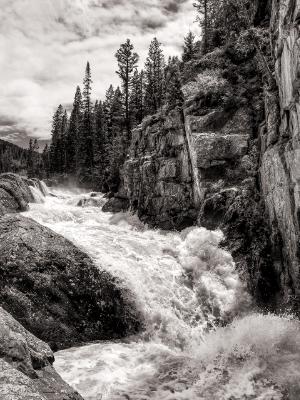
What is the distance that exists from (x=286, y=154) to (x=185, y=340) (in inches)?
315

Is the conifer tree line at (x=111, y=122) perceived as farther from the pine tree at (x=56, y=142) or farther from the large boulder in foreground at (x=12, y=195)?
the large boulder in foreground at (x=12, y=195)

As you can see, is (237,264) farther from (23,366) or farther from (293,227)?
(23,366)

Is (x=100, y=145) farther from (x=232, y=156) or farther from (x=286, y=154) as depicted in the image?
(x=286, y=154)

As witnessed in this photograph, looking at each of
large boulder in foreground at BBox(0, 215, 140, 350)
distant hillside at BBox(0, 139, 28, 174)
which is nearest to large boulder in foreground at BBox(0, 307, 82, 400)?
large boulder in foreground at BBox(0, 215, 140, 350)

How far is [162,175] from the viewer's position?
2712 cm

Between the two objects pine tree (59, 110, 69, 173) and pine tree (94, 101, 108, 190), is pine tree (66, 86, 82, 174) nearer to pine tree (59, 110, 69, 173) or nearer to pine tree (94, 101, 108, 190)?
pine tree (59, 110, 69, 173)

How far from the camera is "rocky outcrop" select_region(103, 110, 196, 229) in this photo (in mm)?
25469

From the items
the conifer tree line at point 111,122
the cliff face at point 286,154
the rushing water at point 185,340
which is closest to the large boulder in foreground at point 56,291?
the rushing water at point 185,340

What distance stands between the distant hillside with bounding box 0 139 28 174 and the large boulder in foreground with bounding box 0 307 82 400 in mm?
136338

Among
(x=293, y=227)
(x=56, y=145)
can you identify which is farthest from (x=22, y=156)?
(x=293, y=227)

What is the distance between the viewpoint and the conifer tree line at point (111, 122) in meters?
46.1

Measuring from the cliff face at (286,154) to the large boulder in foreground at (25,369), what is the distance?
956 centimetres

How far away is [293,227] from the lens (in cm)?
1317

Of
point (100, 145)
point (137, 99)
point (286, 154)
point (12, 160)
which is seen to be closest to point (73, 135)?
point (100, 145)
